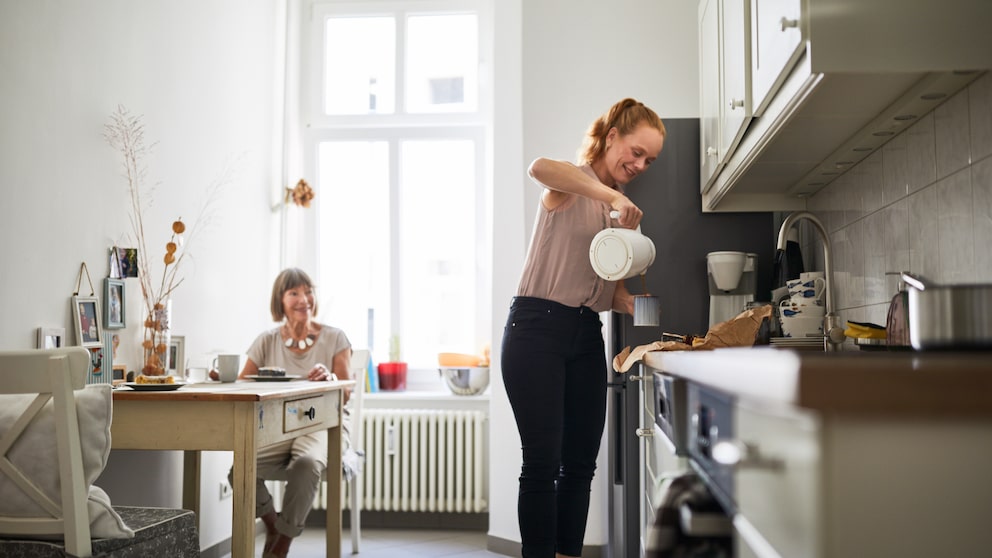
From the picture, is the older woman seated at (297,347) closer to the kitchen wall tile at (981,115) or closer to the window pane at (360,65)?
the window pane at (360,65)

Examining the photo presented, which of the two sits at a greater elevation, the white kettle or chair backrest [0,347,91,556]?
the white kettle

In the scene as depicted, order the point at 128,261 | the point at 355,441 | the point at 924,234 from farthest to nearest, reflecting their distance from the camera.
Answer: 1. the point at 355,441
2. the point at 128,261
3. the point at 924,234

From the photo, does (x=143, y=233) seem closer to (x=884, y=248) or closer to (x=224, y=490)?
(x=224, y=490)

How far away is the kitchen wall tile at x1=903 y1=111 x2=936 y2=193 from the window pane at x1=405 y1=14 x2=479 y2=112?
9.89 feet

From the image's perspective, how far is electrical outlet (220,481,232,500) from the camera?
3533 mm

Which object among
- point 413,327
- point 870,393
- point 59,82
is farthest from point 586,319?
point 413,327

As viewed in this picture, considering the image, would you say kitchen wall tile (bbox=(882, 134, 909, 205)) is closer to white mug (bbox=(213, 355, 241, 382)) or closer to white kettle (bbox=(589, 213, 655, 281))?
white kettle (bbox=(589, 213, 655, 281))

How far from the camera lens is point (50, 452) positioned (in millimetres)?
1710

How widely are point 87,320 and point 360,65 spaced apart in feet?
7.66

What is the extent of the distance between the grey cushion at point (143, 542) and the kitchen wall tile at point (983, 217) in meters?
1.69

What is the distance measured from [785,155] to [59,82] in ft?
6.52

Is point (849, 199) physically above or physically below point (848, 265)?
above

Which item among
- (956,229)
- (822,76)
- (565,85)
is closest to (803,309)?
(956,229)

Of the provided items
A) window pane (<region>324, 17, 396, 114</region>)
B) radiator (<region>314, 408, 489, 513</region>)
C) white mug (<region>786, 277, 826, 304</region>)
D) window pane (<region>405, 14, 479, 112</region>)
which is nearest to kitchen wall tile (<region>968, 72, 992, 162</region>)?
white mug (<region>786, 277, 826, 304</region>)
